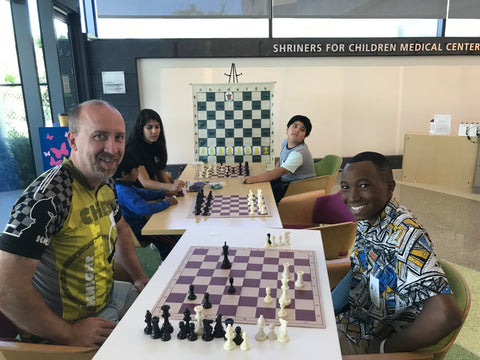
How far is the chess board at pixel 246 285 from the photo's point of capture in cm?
115

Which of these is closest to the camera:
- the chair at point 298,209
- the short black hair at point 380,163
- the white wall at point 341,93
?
the short black hair at point 380,163

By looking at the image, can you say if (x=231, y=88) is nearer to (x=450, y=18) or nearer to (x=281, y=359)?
(x=281, y=359)

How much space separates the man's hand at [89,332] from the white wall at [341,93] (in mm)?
5061

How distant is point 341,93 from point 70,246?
575 cm

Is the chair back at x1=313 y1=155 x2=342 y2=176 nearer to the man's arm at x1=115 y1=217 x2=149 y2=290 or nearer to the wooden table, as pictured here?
the wooden table

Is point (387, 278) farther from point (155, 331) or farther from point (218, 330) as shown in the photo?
point (155, 331)

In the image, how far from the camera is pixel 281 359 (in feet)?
3.11

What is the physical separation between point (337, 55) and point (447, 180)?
2722 millimetres

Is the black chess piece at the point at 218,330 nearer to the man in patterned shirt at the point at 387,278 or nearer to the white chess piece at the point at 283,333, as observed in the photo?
the white chess piece at the point at 283,333

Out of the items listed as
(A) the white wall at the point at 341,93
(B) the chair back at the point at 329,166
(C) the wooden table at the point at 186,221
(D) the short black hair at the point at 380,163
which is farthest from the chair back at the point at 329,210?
(A) the white wall at the point at 341,93

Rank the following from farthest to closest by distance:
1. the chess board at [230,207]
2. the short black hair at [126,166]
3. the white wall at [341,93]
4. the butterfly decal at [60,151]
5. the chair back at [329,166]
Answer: the white wall at [341,93], the butterfly decal at [60,151], the chair back at [329,166], the short black hair at [126,166], the chess board at [230,207]

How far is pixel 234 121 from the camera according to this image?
4.34 metres

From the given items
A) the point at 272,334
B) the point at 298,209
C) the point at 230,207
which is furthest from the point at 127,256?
the point at 298,209

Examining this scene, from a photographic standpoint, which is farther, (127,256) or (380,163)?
(127,256)
